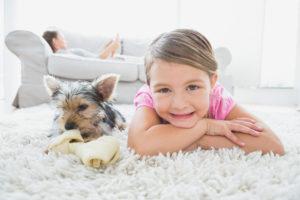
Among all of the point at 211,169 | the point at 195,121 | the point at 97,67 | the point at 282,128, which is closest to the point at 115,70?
the point at 97,67

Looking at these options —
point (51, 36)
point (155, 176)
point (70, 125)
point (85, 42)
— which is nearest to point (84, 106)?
point (70, 125)

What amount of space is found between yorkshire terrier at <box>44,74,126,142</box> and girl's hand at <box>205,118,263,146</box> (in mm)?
458

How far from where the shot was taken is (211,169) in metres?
0.90

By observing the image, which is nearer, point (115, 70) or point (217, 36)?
point (115, 70)

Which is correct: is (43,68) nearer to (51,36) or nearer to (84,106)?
(51,36)

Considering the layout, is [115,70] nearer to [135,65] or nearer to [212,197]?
[135,65]

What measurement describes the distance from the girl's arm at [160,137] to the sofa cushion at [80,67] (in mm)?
1993

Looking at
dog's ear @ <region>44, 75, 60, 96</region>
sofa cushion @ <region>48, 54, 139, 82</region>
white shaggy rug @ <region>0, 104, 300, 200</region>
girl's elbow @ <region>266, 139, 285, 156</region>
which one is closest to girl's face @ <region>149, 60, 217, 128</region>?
white shaggy rug @ <region>0, 104, 300, 200</region>

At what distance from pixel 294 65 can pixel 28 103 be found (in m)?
3.29

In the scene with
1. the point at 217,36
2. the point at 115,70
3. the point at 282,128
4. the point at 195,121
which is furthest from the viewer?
the point at 217,36

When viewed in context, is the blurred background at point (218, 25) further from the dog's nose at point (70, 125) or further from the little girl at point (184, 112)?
the little girl at point (184, 112)

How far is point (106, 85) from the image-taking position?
4.73ft

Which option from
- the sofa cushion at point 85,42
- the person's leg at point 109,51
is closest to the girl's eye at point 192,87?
the person's leg at point 109,51

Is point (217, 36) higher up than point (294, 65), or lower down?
higher up
